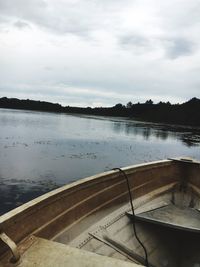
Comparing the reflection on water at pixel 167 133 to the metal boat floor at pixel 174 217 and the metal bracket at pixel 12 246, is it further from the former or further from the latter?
the metal bracket at pixel 12 246

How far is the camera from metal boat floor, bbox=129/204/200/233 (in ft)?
13.8

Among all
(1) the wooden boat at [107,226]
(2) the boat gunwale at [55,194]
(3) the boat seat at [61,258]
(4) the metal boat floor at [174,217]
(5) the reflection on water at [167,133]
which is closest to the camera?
(3) the boat seat at [61,258]

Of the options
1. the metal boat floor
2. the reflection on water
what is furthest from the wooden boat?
the reflection on water

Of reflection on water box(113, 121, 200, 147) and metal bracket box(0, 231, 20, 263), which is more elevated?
metal bracket box(0, 231, 20, 263)

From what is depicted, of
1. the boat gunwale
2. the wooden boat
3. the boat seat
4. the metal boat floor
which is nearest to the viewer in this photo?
the boat seat

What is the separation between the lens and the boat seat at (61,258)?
104 inches

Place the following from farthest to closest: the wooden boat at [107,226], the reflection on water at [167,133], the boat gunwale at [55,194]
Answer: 1. the reflection on water at [167,133]
2. the boat gunwale at [55,194]
3. the wooden boat at [107,226]

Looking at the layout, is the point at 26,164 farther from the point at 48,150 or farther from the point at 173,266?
the point at 173,266

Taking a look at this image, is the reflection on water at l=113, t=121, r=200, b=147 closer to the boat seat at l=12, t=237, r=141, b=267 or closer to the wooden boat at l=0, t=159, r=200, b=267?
the wooden boat at l=0, t=159, r=200, b=267

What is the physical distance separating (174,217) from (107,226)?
3.72ft

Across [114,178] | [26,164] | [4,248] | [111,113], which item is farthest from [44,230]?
[111,113]

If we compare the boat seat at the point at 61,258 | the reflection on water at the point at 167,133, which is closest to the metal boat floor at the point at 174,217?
the boat seat at the point at 61,258

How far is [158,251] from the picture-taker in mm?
4207

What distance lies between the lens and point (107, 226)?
4258 millimetres
